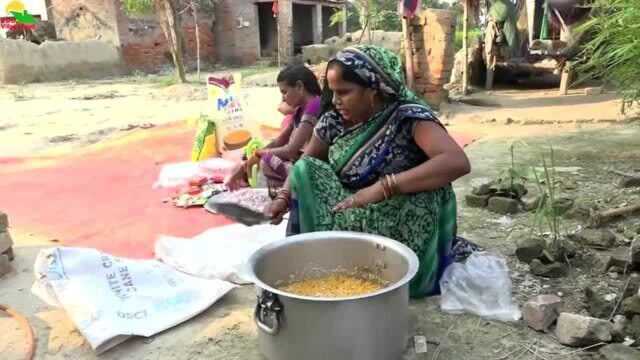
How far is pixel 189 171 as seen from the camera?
4566 mm

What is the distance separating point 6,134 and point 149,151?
2.67 m

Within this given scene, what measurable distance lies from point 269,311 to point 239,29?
761 inches

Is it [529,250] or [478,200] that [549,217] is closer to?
[529,250]

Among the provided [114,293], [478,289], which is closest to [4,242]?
[114,293]

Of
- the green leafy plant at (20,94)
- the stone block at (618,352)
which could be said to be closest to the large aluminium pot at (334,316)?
the stone block at (618,352)

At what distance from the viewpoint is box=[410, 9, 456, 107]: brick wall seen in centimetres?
721

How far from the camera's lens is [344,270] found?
207 cm

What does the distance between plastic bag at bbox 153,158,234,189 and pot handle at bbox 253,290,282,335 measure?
2706 mm

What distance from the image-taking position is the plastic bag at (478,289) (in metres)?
2.16

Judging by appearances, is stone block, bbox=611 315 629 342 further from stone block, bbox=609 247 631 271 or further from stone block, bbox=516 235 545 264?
stone block, bbox=516 235 545 264

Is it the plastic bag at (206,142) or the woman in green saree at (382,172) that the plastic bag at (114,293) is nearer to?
the woman in green saree at (382,172)

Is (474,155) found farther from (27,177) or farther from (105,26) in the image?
(105,26)

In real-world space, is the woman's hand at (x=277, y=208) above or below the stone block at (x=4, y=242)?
above

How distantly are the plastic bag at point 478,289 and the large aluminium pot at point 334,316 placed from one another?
0.38m
